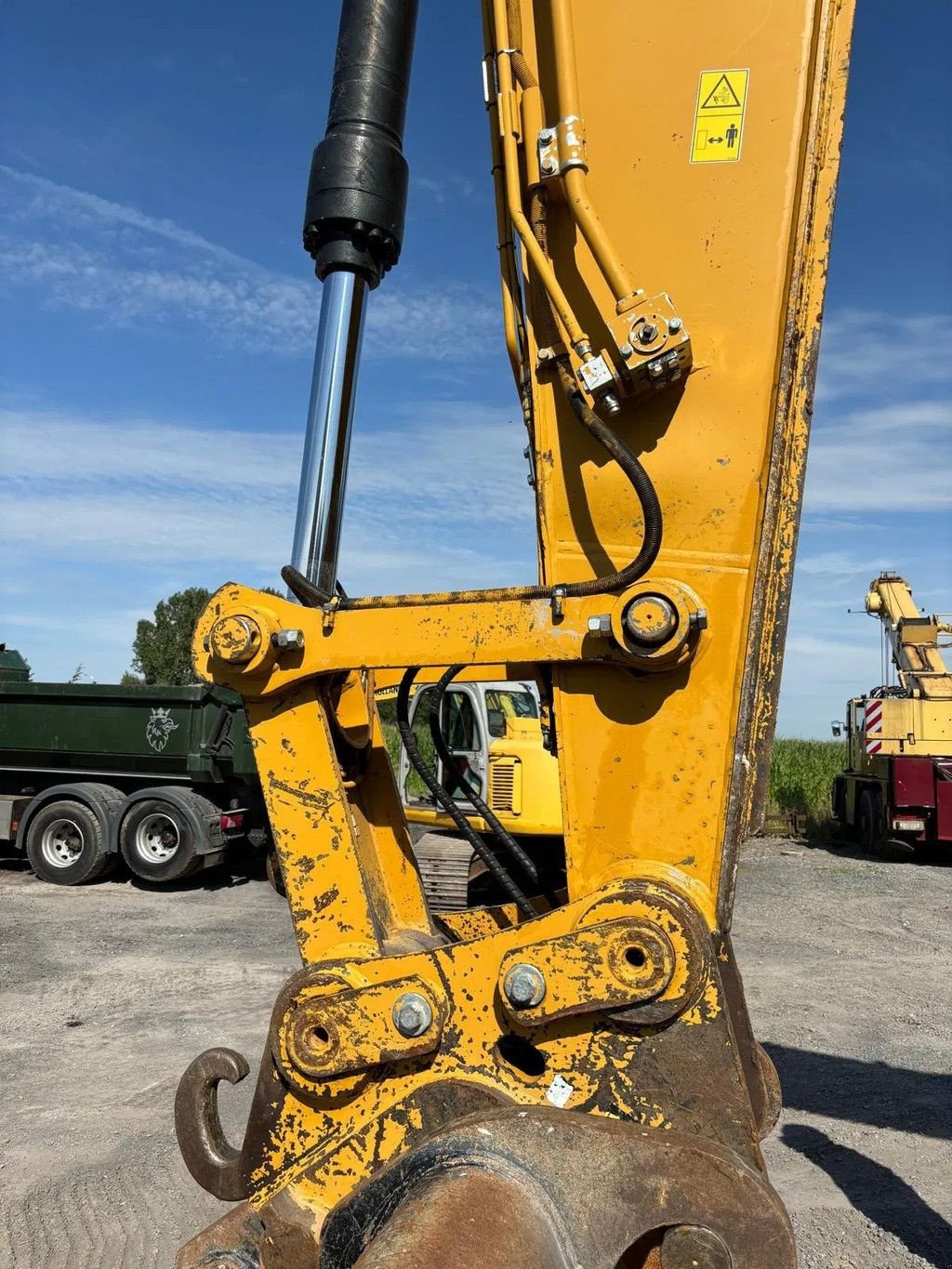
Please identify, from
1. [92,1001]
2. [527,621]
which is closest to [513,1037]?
[527,621]

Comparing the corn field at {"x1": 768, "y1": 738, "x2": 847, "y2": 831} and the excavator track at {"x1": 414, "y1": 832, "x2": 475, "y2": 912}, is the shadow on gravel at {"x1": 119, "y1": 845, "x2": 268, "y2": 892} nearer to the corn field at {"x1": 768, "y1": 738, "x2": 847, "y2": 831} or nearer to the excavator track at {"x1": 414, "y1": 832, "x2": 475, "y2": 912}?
the excavator track at {"x1": 414, "y1": 832, "x2": 475, "y2": 912}

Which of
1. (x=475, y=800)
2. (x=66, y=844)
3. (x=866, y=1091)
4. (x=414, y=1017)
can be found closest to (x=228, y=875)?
(x=66, y=844)

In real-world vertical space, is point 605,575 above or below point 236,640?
above

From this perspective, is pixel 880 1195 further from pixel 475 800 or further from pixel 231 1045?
pixel 231 1045

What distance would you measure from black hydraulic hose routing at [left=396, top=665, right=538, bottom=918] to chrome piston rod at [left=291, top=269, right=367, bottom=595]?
0.40 meters

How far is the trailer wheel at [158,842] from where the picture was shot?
10.4 m

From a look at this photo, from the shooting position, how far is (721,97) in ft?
7.60

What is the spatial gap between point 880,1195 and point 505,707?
617 centimetres

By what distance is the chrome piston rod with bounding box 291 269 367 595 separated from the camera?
258 cm

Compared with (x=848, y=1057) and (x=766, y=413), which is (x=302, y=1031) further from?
(x=848, y=1057)

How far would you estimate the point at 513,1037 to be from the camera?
2.17m

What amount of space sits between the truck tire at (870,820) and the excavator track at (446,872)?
8.56 meters

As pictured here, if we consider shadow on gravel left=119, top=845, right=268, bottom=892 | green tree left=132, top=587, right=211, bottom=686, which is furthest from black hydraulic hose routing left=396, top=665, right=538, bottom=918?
green tree left=132, top=587, right=211, bottom=686

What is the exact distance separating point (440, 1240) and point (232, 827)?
9848 millimetres
